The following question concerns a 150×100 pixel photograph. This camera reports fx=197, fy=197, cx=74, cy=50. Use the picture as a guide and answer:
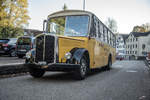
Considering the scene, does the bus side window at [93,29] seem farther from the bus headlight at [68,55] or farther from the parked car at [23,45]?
the parked car at [23,45]

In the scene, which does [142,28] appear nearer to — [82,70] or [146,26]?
[146,26]

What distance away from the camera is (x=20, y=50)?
1794cm

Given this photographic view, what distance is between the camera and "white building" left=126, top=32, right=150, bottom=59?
77812 mm

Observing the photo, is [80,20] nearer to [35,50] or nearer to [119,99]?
[35,50]

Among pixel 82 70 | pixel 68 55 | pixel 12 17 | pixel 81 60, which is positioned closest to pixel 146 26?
pixel 12 17

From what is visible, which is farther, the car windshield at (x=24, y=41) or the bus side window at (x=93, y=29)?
the car windshield at (x=24, y=41)

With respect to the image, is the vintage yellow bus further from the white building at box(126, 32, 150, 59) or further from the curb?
the white building at box(126, 32, 150, 59)

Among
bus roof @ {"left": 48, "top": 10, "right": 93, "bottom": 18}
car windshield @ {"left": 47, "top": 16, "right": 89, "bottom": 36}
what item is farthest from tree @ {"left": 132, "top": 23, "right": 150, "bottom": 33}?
car windshield @ {"left": 47, "top": 16, "right": 89, "bottom": 36}

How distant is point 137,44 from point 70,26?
78571 millimetres

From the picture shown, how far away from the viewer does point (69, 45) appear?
7348mm

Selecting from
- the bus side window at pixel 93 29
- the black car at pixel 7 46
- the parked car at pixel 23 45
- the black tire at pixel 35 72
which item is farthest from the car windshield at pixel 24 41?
the black tire at pixel 35 72

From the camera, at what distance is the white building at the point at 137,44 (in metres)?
77.8

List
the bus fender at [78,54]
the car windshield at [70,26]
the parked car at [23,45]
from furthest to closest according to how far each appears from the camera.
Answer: the parked car at [23,45] < the car windshield at [70,26] < the bus fender at [78,54]

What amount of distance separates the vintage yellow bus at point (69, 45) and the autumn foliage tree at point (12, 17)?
852 inches
